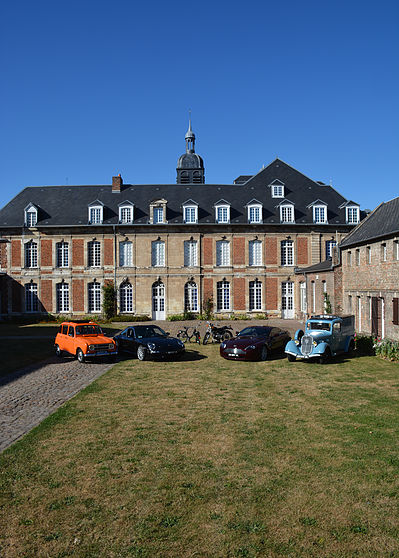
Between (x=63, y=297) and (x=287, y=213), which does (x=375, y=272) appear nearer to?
(x=287, y=213)

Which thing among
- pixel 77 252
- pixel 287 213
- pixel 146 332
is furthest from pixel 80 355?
pixel 287 213

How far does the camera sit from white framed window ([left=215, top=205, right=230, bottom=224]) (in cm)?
3541

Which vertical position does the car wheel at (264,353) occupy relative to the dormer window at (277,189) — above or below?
below

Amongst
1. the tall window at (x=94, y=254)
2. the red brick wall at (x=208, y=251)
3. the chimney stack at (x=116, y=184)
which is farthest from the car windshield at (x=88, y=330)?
the chimney stack at (x=116, y=184)

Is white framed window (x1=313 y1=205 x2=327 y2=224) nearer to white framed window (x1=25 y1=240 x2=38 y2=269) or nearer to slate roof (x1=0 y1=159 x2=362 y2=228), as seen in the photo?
slate roof (x1=0 y1=159 x2=362 y2=228)

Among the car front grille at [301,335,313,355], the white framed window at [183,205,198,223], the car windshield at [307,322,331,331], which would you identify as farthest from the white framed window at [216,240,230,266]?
the car front grille at [301,335,313,355]

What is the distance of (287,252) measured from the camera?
1401 inches

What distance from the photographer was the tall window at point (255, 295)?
3547 centimetres

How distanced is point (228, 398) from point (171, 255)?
83.7ft

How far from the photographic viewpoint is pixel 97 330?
56.7ft

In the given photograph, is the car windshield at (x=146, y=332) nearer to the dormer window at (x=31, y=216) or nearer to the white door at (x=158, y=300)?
the white door at (x=158, y=300)

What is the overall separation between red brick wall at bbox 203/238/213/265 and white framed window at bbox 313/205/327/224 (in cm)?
900

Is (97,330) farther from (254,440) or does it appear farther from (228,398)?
(254,440)

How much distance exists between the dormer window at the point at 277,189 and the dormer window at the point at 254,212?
2384 mm
